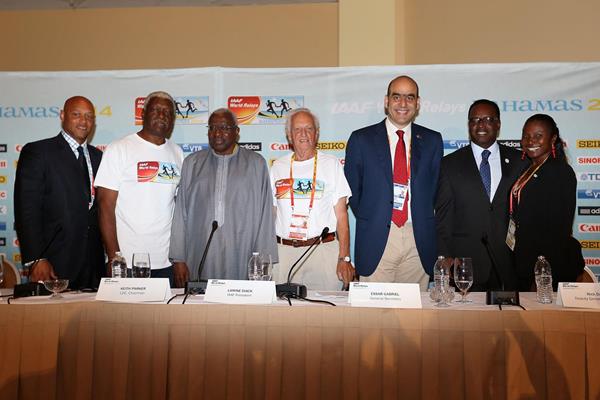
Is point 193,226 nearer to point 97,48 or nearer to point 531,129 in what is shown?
point 531,129

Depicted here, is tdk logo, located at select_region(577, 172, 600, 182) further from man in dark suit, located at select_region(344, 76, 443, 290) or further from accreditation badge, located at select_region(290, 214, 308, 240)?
accreditation badge, located at select_region(290, 214, 308, 240)

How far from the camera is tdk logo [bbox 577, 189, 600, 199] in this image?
4527 millimetres

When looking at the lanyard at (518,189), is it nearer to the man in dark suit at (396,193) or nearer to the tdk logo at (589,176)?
the man in dark suit at (396,193)

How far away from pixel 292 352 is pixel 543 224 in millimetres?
2184

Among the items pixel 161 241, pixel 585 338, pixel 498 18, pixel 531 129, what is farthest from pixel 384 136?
pixel 498 18

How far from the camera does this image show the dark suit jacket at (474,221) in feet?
12.0

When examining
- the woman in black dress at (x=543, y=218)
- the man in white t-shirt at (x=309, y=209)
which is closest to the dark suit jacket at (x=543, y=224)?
the woman in black dress at (x=543, y=218)

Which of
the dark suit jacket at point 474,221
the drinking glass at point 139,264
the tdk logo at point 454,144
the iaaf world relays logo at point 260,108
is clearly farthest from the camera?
the iaaf world relays logo at point 260,108

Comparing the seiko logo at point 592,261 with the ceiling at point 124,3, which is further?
the ceiling at point 124,3

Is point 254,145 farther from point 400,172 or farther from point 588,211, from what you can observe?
point 588,211

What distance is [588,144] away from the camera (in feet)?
14.7

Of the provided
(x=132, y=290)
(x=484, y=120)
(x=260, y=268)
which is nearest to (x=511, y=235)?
(x=484, y=120)

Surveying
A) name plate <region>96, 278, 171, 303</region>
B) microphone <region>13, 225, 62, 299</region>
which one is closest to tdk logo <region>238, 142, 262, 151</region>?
microphone <region>13, 225, 62, 299</region>

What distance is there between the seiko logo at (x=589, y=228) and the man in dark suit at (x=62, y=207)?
3650 mm
